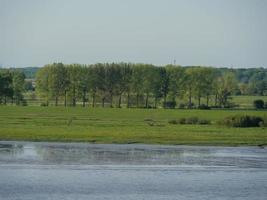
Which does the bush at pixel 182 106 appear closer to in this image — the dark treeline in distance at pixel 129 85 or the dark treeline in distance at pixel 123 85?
the dark treeline in distance at pixel 123 85

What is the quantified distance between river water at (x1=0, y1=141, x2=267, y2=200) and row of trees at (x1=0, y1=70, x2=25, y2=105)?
85279 millimetres

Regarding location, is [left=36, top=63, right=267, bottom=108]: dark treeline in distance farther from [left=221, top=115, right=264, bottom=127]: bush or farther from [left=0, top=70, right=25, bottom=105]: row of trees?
[left=221, top=115, right=264, bottom=127]: bush

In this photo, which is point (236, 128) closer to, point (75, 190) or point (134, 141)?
point (134, 141)

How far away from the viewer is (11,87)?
425ft

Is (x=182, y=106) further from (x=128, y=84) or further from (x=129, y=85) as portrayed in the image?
(x=128, y=84)

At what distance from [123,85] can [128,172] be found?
106186 millimetres

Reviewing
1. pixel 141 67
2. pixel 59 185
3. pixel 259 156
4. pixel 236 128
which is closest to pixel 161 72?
pixel 141 67

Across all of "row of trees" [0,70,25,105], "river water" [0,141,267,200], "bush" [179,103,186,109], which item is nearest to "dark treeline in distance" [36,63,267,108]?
"bush" [179,103,186,109]

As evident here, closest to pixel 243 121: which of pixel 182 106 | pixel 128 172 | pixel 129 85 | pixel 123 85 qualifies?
pixel 128 172

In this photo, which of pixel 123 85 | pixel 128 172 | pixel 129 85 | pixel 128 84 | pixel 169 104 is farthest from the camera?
pixel 123 85

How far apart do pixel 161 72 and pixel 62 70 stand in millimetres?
20192

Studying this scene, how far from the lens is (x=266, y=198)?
78.0ft

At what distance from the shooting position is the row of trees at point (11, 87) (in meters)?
125

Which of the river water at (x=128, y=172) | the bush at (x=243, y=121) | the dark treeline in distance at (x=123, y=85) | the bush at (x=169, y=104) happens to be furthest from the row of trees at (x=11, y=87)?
the river water at (x=128, y=172)
